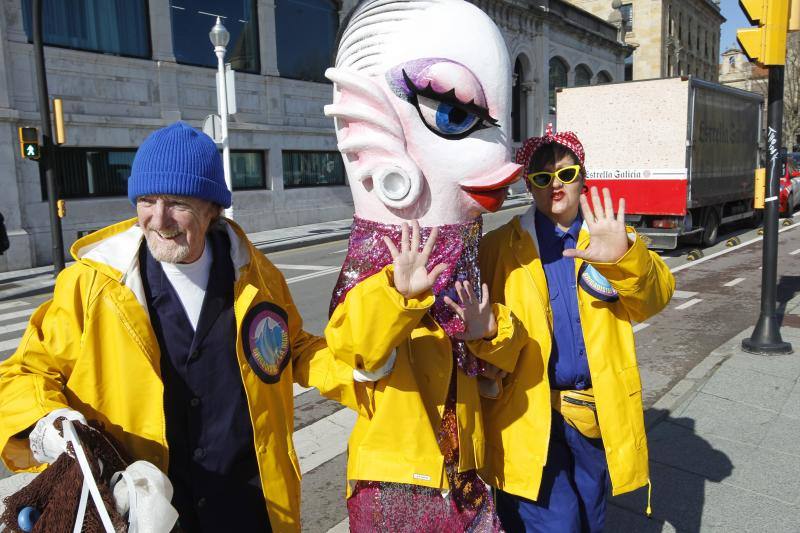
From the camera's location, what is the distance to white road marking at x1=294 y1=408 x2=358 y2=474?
412 cm

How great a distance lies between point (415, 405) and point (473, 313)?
0.35 metres

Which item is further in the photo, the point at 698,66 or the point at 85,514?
the point at 698,66

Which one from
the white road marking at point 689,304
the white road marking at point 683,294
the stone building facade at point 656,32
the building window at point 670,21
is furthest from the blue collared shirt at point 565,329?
the building window at point 670,21

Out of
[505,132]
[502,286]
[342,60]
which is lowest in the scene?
[502,286]

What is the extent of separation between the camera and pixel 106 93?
1441 cm

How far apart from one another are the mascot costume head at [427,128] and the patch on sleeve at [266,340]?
22cm

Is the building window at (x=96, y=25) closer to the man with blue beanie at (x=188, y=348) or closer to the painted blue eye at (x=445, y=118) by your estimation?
the man with blue beanie at (x=188, y=348)

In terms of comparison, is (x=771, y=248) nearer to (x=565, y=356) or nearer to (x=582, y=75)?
(x=565, y=356)

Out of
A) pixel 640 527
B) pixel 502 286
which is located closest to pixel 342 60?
pixel 502 286

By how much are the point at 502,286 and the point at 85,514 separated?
156 cm

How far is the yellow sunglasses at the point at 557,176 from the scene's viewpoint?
2434 millimetres

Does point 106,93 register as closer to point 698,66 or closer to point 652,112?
point 652,112

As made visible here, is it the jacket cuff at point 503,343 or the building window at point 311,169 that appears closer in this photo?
the jacket cuff at point 503,343

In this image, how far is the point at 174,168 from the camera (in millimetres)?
1848
